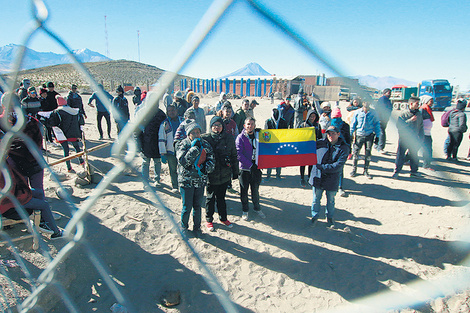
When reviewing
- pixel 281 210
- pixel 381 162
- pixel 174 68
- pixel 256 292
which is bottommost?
pixel 256 292

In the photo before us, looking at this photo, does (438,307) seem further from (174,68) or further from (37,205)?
(37,205)

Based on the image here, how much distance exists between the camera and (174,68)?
95cm

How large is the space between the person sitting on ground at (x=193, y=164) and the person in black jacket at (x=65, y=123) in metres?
3.74

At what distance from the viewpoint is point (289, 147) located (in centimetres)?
518

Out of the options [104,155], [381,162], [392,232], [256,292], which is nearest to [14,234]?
[256,292]

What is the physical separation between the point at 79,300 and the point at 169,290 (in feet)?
3.19

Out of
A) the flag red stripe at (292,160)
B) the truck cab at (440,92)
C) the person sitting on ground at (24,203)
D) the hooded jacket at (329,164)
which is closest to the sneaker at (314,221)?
the hooded jacket at (329,164)

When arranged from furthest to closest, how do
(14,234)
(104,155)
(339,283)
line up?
(104,155), (14,234), (339,283)

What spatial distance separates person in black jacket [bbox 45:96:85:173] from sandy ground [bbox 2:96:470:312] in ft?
4.39

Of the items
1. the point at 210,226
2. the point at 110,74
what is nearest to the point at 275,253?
the point at 210,226

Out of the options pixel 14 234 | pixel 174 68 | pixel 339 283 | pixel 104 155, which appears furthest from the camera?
pixel 104 155

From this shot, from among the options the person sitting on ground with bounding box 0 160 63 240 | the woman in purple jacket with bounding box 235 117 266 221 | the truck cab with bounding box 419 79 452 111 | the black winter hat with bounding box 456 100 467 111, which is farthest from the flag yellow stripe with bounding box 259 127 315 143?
the truck cab with bounding box 419 79 452 111

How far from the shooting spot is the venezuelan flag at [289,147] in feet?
16.9

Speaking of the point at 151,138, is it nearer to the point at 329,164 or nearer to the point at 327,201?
the point at 329,164
